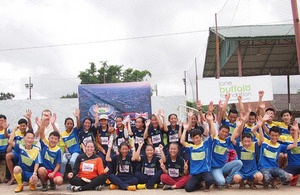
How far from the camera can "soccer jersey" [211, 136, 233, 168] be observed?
4969 millimetres

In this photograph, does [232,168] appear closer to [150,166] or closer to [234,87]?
[150,166]

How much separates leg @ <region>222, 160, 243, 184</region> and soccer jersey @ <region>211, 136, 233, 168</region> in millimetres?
110

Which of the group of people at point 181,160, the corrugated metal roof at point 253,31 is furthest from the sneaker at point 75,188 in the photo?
the corrugated metal roof at point 253,31

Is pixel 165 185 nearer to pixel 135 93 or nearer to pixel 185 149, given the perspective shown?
pixel 185 149

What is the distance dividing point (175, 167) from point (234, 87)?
335 centimetres

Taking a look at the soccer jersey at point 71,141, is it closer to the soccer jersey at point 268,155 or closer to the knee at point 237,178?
the knee at point 237,178

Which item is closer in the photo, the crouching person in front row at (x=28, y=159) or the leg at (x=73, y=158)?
the crouching person in front row at (x=28, y=159)

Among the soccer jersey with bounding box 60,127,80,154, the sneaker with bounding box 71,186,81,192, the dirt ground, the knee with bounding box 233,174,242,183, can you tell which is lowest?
the dirt ground

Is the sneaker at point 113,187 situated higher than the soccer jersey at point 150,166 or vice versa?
the soccer jersey at point 150,166

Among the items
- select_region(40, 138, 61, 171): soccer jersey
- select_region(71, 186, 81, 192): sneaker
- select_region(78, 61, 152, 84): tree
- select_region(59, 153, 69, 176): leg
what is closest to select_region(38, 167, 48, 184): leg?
select_region(40, 138, 61, 171): soccer jersey

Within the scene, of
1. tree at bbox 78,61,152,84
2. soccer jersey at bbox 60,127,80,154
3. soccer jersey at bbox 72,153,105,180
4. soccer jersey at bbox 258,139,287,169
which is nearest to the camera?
soccer jersey at bbox 258,139,287,169

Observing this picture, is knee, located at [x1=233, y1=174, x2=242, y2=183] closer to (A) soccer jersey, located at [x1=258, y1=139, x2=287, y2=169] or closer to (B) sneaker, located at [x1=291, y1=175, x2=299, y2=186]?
(A) soccer jersey, located at [x1=258, y1=139, x2=287, y2=169]

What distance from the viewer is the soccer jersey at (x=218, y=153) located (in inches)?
196

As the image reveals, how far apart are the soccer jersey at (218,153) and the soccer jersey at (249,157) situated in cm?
31
